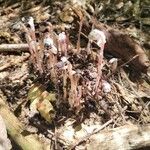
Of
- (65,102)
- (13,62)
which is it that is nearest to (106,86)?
(65,102)

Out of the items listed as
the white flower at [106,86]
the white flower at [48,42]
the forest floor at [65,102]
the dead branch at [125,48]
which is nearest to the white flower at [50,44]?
the white flower at [48,42]

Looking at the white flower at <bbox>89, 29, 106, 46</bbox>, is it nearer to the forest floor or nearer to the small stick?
the forest floor

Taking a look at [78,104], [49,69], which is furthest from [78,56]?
[78,104]

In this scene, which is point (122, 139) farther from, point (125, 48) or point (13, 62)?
point (13, 62)

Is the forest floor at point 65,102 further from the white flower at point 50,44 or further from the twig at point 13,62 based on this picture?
the white flower at point 50,44

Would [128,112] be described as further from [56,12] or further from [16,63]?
[56,12]
